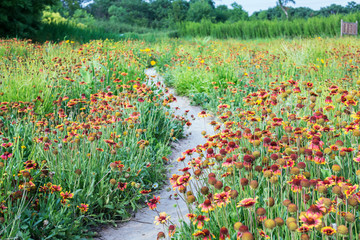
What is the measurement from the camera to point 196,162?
1.90 m

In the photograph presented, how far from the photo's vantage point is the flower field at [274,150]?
1399mm

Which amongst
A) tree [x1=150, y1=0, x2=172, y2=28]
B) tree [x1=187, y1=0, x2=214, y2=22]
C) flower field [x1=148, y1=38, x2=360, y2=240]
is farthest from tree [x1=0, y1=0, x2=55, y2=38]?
tree [x1=150, y1=0, x2=172, y2=28]

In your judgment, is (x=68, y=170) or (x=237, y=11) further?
(x=237, y=11)

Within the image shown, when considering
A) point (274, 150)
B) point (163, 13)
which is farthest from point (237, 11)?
point (274, 150)

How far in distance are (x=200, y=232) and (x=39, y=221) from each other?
4.02 ft

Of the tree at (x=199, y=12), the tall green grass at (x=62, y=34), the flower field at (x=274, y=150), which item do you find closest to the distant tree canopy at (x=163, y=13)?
the tree at (x=199, y=12)

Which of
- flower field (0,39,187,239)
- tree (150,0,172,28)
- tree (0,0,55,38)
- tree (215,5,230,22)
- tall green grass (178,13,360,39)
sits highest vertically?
tree (150,0,172,28)

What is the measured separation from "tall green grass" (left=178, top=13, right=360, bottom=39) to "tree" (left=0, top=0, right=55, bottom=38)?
8502 mm

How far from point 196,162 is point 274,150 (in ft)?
1.69

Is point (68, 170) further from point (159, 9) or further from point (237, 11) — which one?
point (159, 9)

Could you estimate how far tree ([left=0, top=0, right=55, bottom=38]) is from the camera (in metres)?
11.7

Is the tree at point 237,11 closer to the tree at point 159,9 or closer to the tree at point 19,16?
the tree at point 159,9

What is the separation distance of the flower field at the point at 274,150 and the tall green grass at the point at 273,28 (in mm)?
8828

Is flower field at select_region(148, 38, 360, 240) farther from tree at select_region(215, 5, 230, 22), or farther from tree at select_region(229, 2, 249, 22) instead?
tree at select_region(215, 5, 230, 22)
